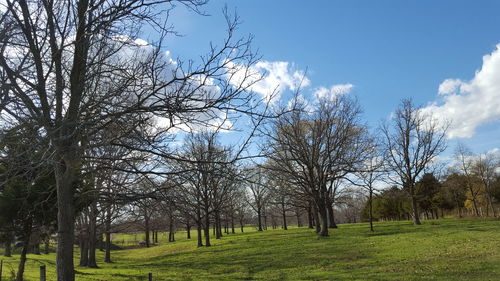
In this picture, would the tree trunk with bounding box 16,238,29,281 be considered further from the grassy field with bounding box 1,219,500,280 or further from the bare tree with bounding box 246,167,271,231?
the bare tree with bounding box 246,167,271,231

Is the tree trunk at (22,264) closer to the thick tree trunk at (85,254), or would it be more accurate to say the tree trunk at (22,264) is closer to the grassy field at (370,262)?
the grassy field at (370,262)

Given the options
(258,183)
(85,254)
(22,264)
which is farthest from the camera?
(85,254)

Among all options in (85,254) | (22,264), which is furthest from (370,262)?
(85,254)

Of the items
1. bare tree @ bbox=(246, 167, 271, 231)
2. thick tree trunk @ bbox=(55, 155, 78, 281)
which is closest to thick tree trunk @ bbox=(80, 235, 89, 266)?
bare tree @ bbox=(246, 167, 271, 231)

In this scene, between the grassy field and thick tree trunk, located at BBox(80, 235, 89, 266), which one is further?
thick tree trunk, located at BBox(80, 235, 89, 266)

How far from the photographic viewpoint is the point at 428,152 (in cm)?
3138

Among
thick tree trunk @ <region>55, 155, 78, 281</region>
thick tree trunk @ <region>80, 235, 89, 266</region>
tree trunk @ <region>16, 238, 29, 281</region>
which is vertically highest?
thick tree trunk @ <region>55, 155, 78, 281</region>

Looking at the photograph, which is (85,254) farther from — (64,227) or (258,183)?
(258,183)

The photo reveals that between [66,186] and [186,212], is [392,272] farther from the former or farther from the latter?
[66,186]

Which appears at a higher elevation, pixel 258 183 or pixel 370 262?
pixel 258 183

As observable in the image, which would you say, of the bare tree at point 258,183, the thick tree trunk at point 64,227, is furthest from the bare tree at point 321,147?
Answer: the thick tree trunk at point 64,227

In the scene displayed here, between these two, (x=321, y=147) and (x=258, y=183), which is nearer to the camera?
(x=258, y=183)

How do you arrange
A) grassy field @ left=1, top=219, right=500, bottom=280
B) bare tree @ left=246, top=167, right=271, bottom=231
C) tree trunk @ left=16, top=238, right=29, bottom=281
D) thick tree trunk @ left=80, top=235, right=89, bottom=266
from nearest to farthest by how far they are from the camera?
bare tree @ left=246, top=167, right=271, bottom=231, grassy field @ left=1, top=219, right=500, bottom=280, tree trunk @ left=16, top=238, right=29, bottom=281, thick tree trunk @ left=80, top=235, right=89, bottom=266

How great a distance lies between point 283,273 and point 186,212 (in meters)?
8.14
